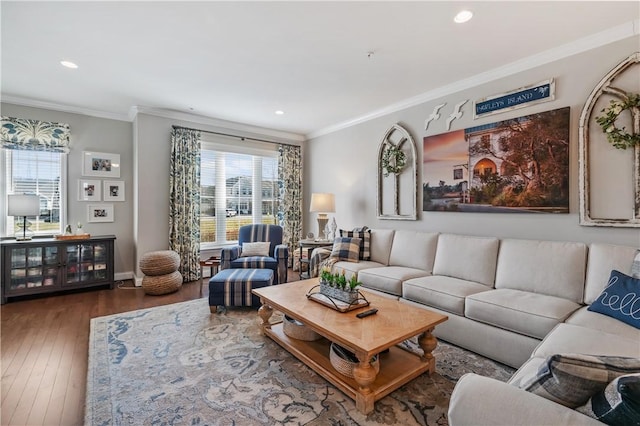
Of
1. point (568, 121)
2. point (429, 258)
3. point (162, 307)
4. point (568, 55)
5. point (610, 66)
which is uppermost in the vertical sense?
point (568, 55)

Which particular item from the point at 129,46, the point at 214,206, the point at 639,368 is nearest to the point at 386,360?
the point at 639,368

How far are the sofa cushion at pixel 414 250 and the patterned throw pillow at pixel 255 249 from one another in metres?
1.76

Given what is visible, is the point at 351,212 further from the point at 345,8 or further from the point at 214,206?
the point at 345,8

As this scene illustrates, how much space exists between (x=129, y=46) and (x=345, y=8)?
195 cm

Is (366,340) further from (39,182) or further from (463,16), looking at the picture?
(39,182)

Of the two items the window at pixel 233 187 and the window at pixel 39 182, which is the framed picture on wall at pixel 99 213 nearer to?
the window at pixel 39 182

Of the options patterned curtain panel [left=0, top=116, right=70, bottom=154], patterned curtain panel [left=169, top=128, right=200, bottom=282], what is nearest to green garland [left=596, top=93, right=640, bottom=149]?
patterned curtain panel [left=169, top=128, right=200, bottom=282]

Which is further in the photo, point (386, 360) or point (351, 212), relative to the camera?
point (351, 212)

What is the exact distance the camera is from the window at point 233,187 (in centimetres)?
508

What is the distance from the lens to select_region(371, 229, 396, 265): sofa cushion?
3.84 m

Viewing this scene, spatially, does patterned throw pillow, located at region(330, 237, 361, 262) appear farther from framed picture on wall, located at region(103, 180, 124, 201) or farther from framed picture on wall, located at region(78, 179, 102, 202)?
framed picture on wall, located at region(78, 179, 102, 202)

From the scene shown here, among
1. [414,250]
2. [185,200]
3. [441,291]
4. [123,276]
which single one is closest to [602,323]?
[441,291]

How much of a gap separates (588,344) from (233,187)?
497cm

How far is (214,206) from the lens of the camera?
518 cm
